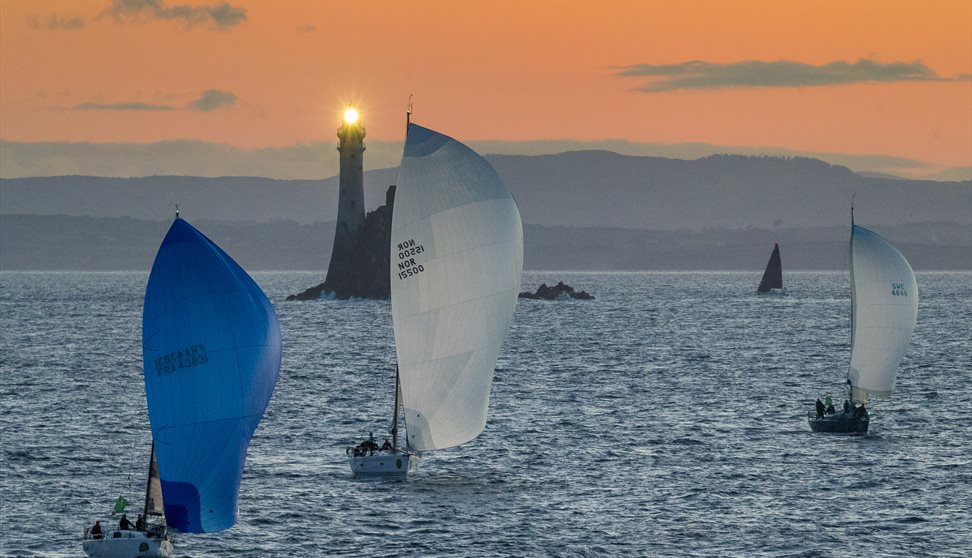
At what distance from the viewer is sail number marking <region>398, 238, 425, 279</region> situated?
4506 centimetres

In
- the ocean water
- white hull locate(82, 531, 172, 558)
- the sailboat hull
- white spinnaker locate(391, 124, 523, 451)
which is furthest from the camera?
the sailboat hull

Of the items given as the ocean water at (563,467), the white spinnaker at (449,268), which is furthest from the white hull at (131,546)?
the white spinnaker at (449,268)

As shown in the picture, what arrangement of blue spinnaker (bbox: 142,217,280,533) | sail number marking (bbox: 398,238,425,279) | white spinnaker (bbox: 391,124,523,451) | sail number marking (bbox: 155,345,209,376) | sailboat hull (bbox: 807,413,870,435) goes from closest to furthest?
blue spinnaker (bbox: 142,217,280,533) < sail number marking (bbox: 155,345,209,376) < white spinnaker (bbox: 391,124,523,451) < sail number marking (bbox: 398,238,425,279) < sailboat hull (bbox: 807,413,870,435)

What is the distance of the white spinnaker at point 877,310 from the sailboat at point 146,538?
125 ft

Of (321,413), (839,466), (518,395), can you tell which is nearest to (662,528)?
(839,466)

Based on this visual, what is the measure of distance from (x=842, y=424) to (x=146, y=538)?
36.8 meters

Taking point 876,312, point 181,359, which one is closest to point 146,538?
point 181,359

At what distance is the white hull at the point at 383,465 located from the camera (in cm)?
4859

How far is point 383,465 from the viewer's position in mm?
48625

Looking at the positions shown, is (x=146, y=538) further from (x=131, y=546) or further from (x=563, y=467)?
(x=563, y=467)

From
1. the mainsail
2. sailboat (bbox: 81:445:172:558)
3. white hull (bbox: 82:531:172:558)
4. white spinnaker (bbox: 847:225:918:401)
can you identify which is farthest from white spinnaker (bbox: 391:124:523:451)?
white spinnaker (bbox: 847:225:918:401)

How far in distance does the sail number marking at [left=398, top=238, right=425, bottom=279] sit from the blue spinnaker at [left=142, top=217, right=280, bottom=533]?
12318 mm

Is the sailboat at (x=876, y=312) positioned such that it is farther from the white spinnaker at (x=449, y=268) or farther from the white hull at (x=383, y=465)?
the white spinnaker at (x=449, y=268)

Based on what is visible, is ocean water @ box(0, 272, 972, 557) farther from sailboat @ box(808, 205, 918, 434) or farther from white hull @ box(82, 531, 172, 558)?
white hull @ box(82, 531, 172, 558)
